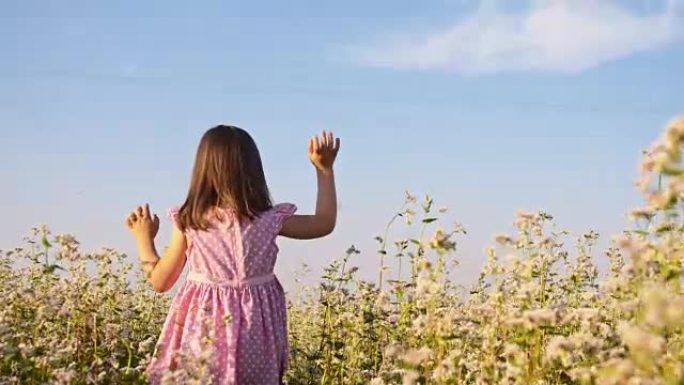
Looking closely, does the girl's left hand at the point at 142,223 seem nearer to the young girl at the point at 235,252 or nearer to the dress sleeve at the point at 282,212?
the young girl at the point at 235,252

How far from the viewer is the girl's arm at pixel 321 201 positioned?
5.50 metres

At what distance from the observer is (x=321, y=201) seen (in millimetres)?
5508

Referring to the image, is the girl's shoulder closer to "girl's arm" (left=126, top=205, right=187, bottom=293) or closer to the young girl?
the young girl

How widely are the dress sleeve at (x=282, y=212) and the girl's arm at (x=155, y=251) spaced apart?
1.64 ft

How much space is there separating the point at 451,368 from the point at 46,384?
174cm

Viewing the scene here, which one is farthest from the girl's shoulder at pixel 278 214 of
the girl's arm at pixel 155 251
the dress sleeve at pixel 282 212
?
the girl's arm at pixel 155 251

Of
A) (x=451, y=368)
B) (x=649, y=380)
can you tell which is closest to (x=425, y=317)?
(x=451, y=368)

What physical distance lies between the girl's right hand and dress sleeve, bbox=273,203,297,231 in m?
0.25

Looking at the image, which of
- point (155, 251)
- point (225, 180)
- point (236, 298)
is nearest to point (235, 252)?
point (236, 298)

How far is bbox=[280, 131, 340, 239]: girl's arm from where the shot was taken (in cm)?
550

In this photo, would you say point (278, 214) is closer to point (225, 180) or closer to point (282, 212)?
point (282, 212)

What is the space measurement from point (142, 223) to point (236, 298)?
70 cm

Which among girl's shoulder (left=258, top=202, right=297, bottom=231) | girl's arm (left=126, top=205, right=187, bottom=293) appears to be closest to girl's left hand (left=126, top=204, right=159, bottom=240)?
girl's arm (left=126, top=205, right=187, bottom=293)

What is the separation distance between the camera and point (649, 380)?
2719 mm
